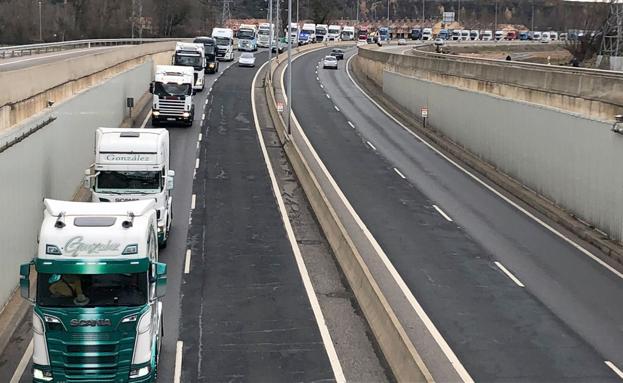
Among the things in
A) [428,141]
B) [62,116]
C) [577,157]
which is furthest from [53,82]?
[428,141]

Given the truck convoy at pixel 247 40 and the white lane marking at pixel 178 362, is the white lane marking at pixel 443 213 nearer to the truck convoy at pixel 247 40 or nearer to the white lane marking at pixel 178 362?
the white lane marking at pixel 178 362

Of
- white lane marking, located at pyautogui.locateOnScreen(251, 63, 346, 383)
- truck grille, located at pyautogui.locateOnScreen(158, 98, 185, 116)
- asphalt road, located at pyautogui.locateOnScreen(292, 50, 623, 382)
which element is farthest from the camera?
truck grille, located at pyautogui.locateOnScreen(158, 98, 185, 116)

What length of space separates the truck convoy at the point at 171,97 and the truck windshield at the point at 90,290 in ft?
105

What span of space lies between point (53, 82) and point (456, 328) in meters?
16.7

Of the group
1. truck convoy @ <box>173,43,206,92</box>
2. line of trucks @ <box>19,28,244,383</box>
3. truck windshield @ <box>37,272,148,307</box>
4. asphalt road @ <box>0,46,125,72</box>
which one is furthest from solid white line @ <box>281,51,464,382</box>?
truck convoy @ <box>173,43,206,92</box>

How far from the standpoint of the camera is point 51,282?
1289cm

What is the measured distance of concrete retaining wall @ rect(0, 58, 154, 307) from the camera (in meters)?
18.3

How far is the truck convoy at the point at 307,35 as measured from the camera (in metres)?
126

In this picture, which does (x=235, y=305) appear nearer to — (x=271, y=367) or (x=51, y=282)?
(x=271, y=367)

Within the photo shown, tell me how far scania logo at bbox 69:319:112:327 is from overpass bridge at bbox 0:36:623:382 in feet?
8.31

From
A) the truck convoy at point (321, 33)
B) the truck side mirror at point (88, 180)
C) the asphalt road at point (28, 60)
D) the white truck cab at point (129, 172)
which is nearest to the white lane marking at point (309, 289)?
the white truck cab at point (129, 172)

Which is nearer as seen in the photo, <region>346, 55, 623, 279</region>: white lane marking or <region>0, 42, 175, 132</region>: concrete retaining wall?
<region>0, 42, 175, 132</region>: concrete retaining wall

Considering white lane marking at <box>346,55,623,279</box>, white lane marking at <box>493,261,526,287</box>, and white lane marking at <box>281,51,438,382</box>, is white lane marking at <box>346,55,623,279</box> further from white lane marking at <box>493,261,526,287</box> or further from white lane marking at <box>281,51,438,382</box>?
white lane marking at <box>281,51,438,382</box>

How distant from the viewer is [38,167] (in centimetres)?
2198
